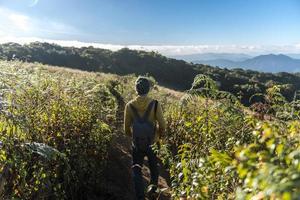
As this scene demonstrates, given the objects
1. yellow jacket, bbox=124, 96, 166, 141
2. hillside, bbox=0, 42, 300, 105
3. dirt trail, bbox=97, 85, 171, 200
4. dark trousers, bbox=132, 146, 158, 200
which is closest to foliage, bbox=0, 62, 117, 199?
dirt trail, bbox=97, 85, 171, 200

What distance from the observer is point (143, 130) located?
686cm

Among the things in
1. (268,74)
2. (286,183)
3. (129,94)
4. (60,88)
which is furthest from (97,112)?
(268,74)

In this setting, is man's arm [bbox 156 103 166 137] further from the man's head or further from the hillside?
the hillside

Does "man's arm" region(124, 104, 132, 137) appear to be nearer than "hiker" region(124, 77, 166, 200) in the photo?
No

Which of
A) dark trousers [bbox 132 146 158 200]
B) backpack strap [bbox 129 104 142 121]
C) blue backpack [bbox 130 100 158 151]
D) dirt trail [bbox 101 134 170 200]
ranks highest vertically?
backpack strap [bbox 129 104 142 121]

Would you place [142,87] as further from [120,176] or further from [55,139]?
[120,176]

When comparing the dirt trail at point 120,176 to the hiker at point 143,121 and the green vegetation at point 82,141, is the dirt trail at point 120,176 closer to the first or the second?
the green vegetation at point 82,141

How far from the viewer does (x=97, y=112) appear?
7398mm

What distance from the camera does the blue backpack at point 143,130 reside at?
22.5 feet

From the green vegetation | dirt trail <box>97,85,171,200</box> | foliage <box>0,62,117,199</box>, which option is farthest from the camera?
dirt trail <box>97,85,171,200</box>

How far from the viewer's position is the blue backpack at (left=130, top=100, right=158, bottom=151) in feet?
22.5

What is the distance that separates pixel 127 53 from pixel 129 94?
190 feet

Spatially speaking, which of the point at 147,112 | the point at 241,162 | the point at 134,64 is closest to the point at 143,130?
the point at 147,112

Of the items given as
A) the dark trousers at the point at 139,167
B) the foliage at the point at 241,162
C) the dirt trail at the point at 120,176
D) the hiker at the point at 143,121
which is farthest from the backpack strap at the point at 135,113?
the dirt trail at the point at 120,176
